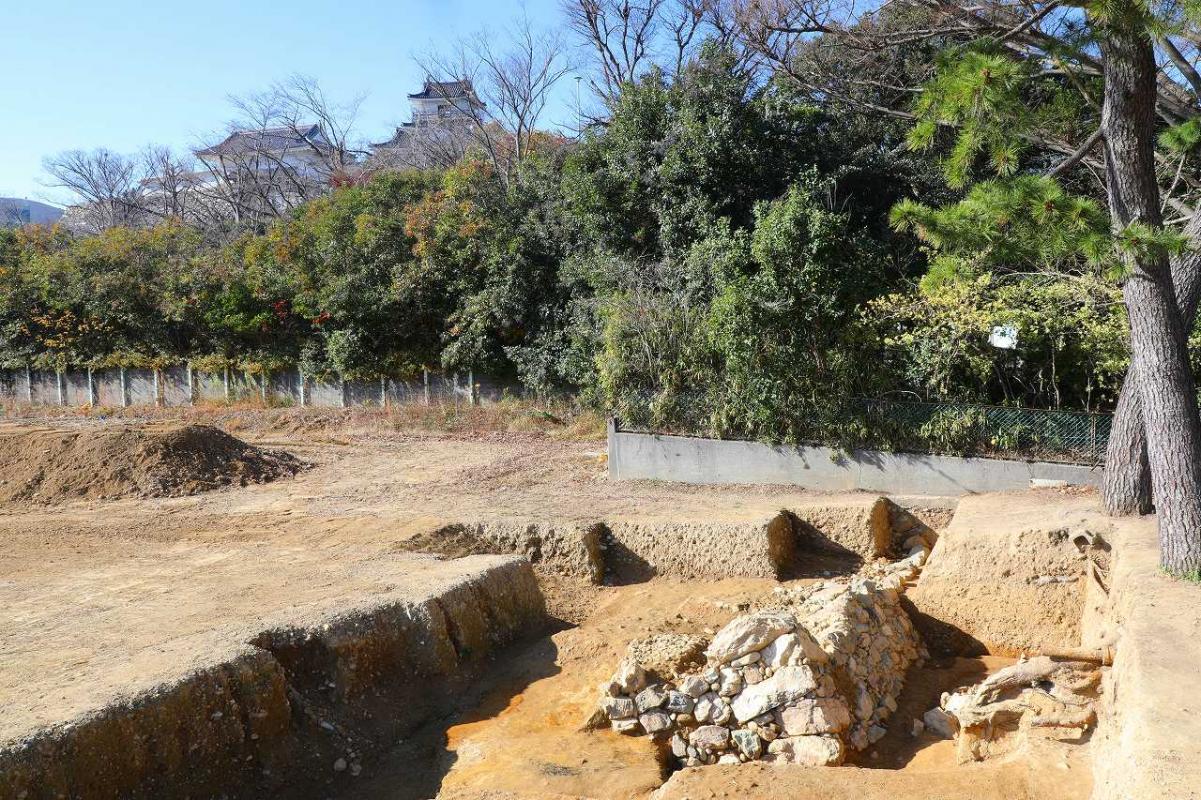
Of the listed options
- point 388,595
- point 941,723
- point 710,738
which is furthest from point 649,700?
point 388,595

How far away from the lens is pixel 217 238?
25859 millimetres

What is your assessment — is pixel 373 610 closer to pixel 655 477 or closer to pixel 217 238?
pixel 655 477

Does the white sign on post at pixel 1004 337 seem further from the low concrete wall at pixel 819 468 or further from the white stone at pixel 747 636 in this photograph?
the white stone at pixel 747 636

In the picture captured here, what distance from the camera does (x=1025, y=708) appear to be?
19.6 feet

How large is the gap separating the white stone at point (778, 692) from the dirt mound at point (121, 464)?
10.1 metres

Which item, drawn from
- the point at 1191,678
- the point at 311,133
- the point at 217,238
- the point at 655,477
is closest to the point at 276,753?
the point at 1191,678

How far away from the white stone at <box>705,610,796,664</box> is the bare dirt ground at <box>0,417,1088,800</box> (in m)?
0.85

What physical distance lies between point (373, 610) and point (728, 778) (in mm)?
3180

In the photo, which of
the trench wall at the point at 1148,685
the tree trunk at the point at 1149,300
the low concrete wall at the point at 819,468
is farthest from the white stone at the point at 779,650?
the low concrete wall at the point at 819,468

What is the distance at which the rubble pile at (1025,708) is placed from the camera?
573 centimetres

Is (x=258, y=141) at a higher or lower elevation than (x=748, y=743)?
higher

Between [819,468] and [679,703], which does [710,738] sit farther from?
Answer: [819,468]

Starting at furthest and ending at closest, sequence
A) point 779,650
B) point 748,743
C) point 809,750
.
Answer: point 779,650 < point 748,743 < point 809,750

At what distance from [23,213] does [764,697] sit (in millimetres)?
50390
